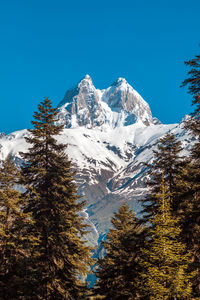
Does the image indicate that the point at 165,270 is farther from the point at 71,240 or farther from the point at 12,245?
the point at 12,245

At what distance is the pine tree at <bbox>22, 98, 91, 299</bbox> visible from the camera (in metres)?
13.8

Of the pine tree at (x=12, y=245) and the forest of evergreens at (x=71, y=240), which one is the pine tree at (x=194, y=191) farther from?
the pine tree at (x=12, y=245)

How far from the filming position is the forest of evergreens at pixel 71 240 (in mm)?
10883

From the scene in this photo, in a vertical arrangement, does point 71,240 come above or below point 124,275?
above

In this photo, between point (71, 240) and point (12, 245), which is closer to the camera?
point (12, 245)

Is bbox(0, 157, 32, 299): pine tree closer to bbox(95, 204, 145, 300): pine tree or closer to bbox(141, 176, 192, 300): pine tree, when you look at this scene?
bbox(95, 204, 145, 300): pine tree

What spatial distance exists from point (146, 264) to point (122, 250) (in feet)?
15.8

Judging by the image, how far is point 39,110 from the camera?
17656 millimetres

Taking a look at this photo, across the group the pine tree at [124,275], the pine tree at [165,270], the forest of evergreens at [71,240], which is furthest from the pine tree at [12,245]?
the pine tree at [165,270]

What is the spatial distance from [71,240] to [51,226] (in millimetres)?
1320

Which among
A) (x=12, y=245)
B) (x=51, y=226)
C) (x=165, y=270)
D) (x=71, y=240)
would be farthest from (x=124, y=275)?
(x=12, y=245)

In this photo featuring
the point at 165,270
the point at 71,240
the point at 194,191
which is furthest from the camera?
Answer: the point at 71,240

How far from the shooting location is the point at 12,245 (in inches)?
527

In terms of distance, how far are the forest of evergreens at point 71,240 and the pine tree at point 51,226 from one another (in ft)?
0.16
